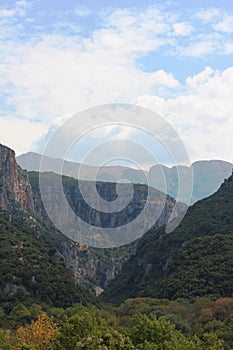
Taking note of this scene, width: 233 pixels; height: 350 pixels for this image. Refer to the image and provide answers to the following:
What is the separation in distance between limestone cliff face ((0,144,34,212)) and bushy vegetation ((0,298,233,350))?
3003 inches

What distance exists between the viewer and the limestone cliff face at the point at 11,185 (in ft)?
461

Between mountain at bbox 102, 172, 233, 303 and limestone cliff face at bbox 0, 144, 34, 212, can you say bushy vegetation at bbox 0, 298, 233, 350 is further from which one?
limestone cliff face at bbox 0, 144, 34, 212

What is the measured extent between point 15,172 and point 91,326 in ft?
431

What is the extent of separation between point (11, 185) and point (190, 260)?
272ft

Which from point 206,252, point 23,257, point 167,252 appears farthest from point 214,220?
point 23,257

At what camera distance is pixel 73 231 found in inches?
4914

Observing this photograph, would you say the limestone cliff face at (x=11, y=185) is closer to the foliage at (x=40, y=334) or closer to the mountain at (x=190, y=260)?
the mountain at (x=190, y=260)

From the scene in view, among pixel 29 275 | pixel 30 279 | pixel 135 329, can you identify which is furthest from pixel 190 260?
pixel 135 329

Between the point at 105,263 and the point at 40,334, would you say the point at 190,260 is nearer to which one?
the point at 40,334

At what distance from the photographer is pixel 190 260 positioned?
80.6 metres

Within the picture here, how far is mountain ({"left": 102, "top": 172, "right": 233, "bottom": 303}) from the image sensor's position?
2872 inches

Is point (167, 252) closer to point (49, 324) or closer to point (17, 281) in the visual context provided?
point (17, 281)

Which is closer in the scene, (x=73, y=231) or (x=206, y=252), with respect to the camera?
(x=206, y=252)

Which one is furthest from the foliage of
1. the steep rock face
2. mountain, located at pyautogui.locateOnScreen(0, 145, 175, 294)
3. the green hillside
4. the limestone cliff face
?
the steep rock face
